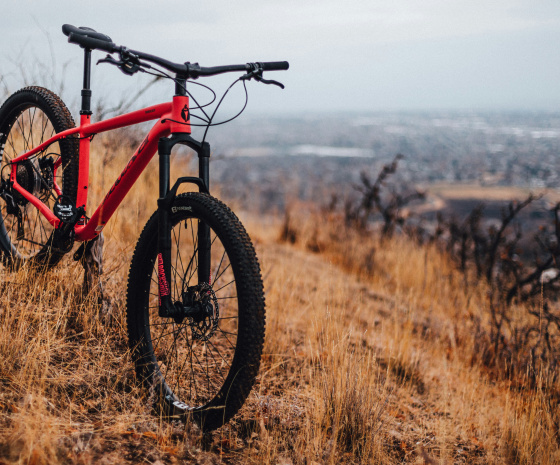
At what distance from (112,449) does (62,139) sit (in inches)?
76.6

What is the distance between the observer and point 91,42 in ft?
6.84

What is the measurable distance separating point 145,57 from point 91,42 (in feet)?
0.73

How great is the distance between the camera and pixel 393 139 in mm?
65000

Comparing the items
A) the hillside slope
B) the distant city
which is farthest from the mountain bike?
the distant city

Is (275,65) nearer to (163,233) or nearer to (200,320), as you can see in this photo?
(163,233)

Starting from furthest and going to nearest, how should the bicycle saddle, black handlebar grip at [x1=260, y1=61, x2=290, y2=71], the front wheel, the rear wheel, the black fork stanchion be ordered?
the rear wheel → black handlebar grip at [x1=260, y1=61, x2=290, y2=71] → the black fork stanchion → the bicycle saddle → the front wheel

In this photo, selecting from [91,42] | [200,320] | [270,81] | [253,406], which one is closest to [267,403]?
[253,406]

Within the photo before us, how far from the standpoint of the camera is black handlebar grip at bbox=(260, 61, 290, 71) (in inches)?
99.7

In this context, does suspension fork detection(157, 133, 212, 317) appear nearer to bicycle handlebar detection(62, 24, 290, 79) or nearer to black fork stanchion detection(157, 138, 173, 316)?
black fork stanchion detection(157, 138, 173, 316)

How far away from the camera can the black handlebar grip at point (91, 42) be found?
6.81ft

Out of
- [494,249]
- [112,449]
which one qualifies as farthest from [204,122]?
[494,249]

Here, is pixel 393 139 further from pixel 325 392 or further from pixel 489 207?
pixel 325 392

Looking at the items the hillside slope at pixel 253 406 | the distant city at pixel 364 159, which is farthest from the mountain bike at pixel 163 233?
the distant city at pixel 364 159

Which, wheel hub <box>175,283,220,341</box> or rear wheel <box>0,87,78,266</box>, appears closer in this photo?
wheel hub <box>175,283,220,341</box>
